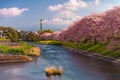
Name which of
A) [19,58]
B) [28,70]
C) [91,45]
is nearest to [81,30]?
[91,45]

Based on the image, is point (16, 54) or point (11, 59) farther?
point (16, 54)

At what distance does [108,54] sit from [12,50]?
22606mm

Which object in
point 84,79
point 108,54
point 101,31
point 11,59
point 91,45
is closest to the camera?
point 84,79

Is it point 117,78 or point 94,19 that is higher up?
point 94,19

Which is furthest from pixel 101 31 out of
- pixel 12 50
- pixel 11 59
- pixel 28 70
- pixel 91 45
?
pixel 28 70

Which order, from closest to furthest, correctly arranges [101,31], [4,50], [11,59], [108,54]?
[11,59] → [108,54] → [4,50] → [101,31]

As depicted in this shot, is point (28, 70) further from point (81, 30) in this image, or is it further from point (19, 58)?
point (81, 30)

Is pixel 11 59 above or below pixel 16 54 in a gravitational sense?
below

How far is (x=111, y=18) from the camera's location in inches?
2793

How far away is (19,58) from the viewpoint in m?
59.3

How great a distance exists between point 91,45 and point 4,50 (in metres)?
28.2

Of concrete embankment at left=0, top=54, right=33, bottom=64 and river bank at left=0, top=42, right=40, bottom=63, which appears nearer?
concrete embankment at left=0, top=54, right=33, bottom=64

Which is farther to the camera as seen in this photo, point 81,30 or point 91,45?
point 81,30

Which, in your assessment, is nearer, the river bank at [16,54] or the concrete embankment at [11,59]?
the concrete embankment at [11,59]
